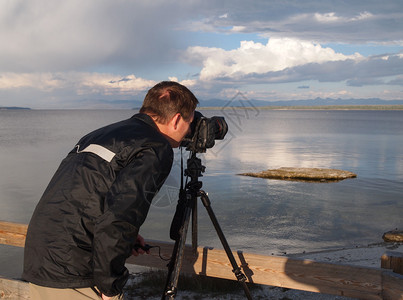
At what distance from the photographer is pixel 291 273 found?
2453mm

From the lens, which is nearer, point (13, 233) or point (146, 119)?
point (146, 119)

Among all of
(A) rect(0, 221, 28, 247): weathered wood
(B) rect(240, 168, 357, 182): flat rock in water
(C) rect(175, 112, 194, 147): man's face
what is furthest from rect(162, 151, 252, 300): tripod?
(B) rect(240, 168, 357, 182): flat rock in water

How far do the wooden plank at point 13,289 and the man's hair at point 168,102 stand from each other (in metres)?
1.57

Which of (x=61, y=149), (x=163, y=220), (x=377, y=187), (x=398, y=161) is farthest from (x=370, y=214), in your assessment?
(x=61, y=149)

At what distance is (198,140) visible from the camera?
2518 millimetres

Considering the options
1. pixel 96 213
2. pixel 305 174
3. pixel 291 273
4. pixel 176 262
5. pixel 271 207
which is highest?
pixel 96 213

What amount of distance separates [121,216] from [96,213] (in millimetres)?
151

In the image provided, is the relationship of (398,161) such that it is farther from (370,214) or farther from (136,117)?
(136,117)

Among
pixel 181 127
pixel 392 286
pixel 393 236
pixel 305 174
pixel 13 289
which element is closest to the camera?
pixel 181 127

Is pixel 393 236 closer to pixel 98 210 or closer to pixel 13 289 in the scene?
pixel 13 289

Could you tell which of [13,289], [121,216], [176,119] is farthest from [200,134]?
[13,289]

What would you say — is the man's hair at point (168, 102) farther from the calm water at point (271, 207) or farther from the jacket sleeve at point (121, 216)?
the calm water at point (271, 207)

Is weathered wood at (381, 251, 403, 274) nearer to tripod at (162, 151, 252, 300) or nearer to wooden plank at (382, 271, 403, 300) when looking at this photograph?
wooden plank at (382, 271, 403, 300)

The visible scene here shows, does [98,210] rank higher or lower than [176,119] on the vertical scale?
lower
